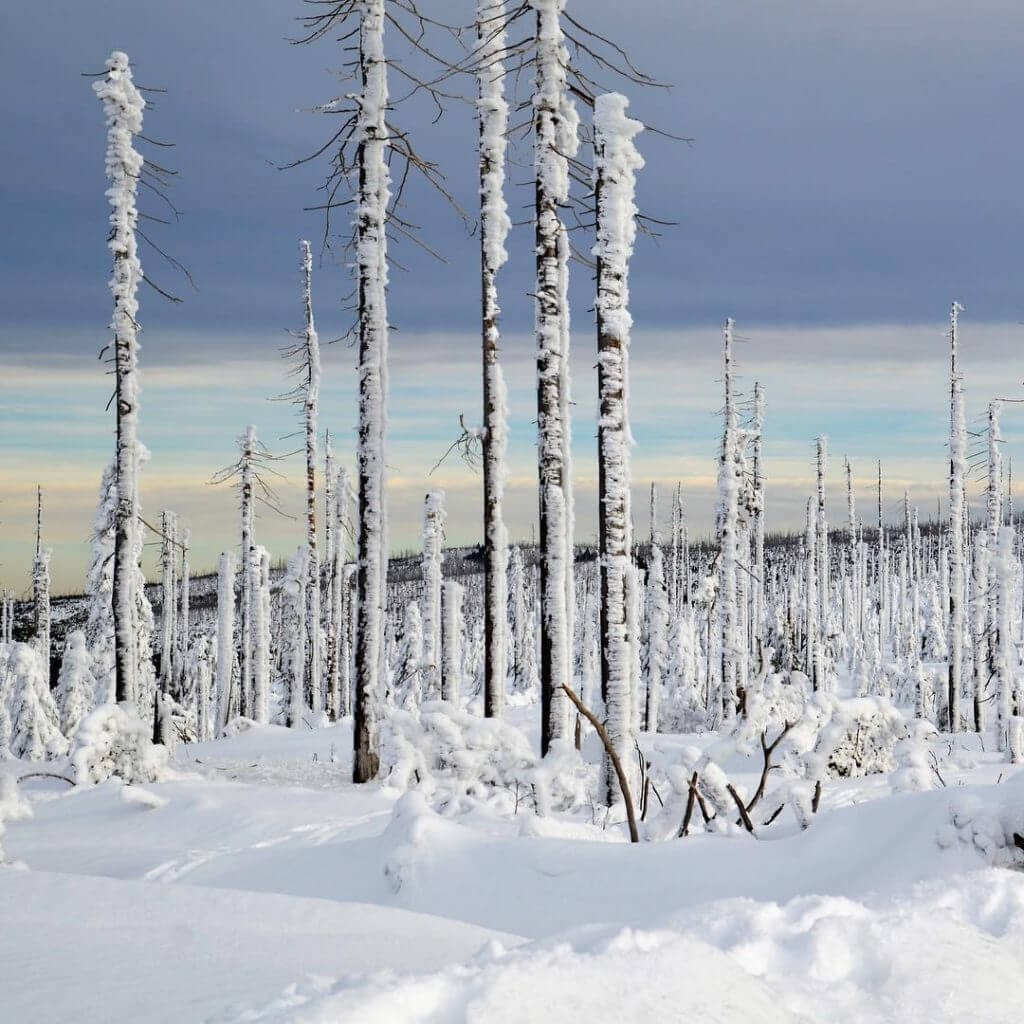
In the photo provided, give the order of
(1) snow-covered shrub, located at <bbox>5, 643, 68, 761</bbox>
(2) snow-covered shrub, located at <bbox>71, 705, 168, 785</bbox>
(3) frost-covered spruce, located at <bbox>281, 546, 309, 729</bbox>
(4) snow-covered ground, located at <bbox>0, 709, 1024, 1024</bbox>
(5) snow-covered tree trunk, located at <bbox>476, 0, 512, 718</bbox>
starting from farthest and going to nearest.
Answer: (3) frost-covered spruce, located at <bbox>281, 546, 309, 729</bbox> < (1) snow-covered shrub, located at <bbox>5, 643, 68, 761</bbox> < (5) snow-covered tree trunk, located at <bbox>476, 0, 512, 718</bbox> < (2) snow-covered shrub, located at <bbox>71, 705, 168, 785</bbox> < (4) snow-covered ground, located at <bbox>0, 709, 1024, 1024</bbox>

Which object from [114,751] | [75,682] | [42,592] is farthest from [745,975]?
[42,592]

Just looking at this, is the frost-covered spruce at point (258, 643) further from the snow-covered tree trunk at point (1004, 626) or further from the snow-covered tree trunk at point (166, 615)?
the snow-covered tree trunk at point (1004, 626)

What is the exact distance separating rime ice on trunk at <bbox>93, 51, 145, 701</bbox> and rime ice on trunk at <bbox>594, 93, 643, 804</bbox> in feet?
28.6

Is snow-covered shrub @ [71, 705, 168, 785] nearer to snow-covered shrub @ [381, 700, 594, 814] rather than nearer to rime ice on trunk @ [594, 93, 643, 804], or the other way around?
snow-covered shrub @ [381, 700, 594, 814]

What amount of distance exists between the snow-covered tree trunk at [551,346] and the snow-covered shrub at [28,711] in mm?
20147

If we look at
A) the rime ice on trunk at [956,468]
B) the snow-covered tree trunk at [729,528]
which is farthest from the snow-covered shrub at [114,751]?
the rime ice on trunk at [956,468]

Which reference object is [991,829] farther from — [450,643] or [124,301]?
[450,643]

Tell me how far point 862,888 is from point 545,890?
184cm

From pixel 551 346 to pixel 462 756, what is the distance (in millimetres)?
5604

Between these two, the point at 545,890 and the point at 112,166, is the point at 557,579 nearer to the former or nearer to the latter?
the point at 545,890

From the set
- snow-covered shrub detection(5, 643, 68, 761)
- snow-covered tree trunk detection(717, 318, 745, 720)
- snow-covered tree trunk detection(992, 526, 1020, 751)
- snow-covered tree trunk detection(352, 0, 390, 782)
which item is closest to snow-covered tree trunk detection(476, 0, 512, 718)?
snow-covered tree trunk detection(352, 0, 390, 782)

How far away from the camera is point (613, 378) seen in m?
10.7

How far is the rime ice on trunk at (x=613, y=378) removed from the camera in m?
10.7

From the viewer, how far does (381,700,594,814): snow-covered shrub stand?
35.7 feet
